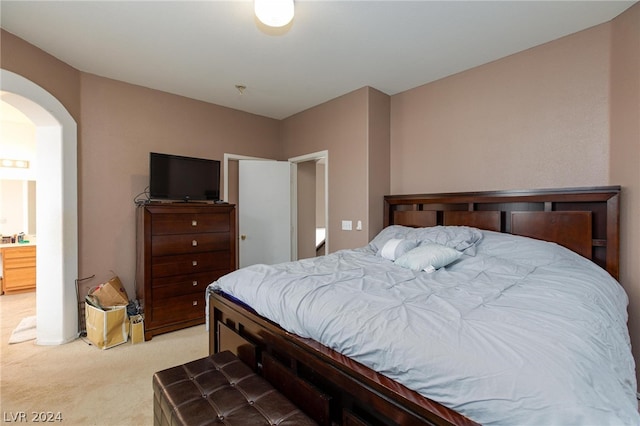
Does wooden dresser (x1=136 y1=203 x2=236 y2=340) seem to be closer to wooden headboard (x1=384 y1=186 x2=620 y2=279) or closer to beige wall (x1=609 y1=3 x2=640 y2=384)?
wooden headboard (x1=384 y1=186 x2=620 y2=279)

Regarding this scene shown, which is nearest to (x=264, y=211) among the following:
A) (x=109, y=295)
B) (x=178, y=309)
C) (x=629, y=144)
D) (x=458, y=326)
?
(x=178, y=309)

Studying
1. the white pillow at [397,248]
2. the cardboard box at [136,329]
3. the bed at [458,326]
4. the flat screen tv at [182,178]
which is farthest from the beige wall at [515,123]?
the cardboard box at [136,329]

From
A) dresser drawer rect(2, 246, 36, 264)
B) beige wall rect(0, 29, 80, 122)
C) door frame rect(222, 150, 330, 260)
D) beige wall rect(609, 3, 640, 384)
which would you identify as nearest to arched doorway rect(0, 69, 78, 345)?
beige wall rect(0, 29, 80, 122)

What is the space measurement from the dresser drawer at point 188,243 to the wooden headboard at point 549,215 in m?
2.24

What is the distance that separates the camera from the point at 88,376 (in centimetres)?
230

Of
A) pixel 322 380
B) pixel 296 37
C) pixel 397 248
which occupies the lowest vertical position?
pixel 322 380

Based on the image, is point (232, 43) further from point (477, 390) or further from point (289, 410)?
point (477, 390)

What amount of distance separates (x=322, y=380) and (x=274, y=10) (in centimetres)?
211

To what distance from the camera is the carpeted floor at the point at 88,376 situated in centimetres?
191

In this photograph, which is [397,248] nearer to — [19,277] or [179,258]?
[179,258]

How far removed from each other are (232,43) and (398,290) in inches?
92.9

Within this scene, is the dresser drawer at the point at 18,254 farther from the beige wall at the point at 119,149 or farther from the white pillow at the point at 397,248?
the white pillow at the point at 397,248

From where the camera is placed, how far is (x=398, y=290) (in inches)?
60.2

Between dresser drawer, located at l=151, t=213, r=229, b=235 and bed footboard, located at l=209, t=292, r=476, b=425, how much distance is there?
1501mm
